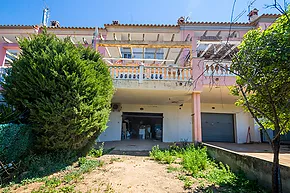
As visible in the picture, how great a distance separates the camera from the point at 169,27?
11.6 m

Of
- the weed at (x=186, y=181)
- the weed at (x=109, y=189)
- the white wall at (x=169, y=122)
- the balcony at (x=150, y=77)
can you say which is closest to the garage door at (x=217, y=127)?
the white wall at (x=169, y=122)

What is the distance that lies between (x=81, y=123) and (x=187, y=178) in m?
3.32

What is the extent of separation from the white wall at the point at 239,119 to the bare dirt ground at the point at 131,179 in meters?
8.29

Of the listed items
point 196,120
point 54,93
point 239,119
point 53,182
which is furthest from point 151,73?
point 239,119

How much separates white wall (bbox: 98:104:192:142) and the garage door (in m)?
1.18

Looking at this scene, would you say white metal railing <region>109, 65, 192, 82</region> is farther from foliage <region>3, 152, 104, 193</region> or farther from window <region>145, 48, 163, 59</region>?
window <region>145, 48, 163, 59</region>

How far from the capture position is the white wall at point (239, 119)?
11.6 meters

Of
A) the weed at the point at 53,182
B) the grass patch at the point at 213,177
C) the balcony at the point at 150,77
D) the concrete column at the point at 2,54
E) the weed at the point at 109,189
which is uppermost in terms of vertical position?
the concrete column at the point at 2,54

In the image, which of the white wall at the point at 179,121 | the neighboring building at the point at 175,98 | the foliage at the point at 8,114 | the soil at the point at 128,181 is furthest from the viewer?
the white wall at the point at 179,121

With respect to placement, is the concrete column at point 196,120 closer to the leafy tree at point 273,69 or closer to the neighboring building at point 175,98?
the neighboring building at point 175,98

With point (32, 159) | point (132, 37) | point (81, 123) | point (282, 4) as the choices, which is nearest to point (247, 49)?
point (282, 4)

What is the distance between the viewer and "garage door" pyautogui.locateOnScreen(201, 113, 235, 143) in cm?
1197

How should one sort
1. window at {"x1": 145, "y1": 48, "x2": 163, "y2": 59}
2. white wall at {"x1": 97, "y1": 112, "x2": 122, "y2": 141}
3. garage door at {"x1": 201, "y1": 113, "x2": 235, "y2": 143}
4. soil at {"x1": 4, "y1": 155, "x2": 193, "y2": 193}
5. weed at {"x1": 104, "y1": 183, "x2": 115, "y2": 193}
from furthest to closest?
window at {"x1": 145, "y1": 48, "x2": 163, "y2": 59}
garage door at {"x1": 201, "y1": 113, "x2": 235, "y2": 143}
white wall at {"x1": 97, "y1": 112, "x2": 122, "y2": 141}
soil at {"x1": 4, "y1": 155, "x2": 193, "y2": 193}
weed at {"x1": 104, "y1": 183, "x2": 115, "y2": 193}

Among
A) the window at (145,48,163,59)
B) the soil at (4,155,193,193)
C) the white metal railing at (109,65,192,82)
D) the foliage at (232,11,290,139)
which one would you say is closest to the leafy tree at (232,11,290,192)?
the foliage at (232,11,290,139)
